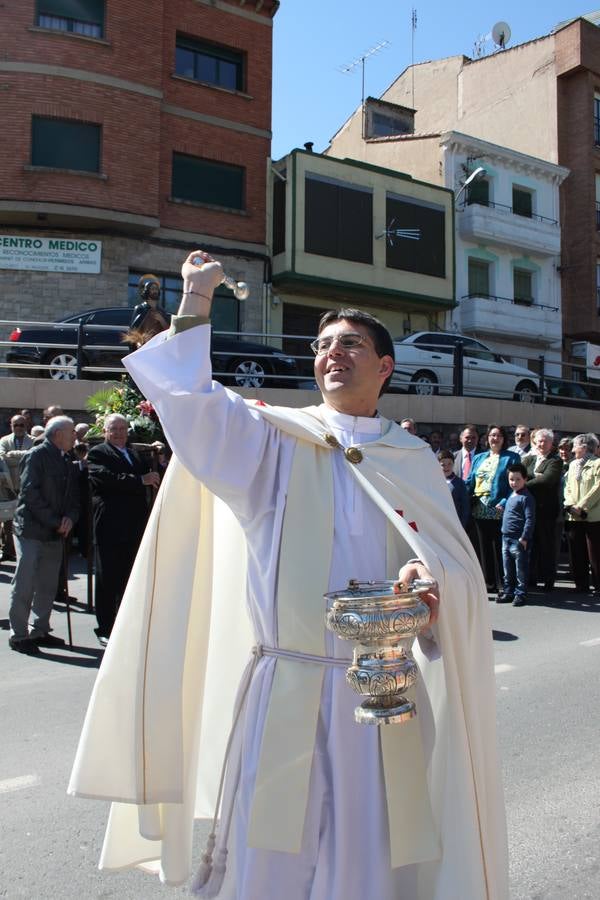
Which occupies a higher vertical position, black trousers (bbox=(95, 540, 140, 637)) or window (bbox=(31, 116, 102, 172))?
window (bbox=(31, 116, 102, 172))

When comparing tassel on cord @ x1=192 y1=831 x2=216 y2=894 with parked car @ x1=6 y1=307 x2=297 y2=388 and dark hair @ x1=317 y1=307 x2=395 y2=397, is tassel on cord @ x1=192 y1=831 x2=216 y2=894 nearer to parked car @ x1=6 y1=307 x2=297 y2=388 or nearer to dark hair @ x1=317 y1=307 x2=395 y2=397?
dark hair @ x1=317 y1=307 x2=395 y2=397

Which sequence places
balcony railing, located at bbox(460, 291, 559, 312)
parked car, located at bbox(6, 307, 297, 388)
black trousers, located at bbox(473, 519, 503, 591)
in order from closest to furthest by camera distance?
1. black trousers, located at bbox(473, 519, 503, 591)
2. parked car, located at bbox(6, 307, 297, 388)
3. balcony railing, located at bbox(460, 291, 559, 312)

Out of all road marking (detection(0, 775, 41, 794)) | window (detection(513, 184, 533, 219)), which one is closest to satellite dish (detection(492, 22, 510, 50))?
window (detection(513, 184, 533, 219))

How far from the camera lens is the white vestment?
223cm

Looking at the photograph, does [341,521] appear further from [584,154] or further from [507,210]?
[584,154]

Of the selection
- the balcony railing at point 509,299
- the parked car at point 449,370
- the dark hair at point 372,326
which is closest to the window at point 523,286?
the balcony railing at point 509,299

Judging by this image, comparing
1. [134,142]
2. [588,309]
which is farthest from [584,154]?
[134,142]

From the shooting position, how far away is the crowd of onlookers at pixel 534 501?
10297 millimetres

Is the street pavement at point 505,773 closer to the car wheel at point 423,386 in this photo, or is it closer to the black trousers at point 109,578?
the black trousers at point 109,578

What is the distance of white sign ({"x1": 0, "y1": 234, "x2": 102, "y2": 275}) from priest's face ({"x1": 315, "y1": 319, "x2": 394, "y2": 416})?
19.9 m

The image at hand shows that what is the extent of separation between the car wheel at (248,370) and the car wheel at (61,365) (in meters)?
2.93

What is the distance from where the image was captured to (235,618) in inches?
107

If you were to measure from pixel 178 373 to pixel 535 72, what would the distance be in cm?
3551

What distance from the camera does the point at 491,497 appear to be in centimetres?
1061
